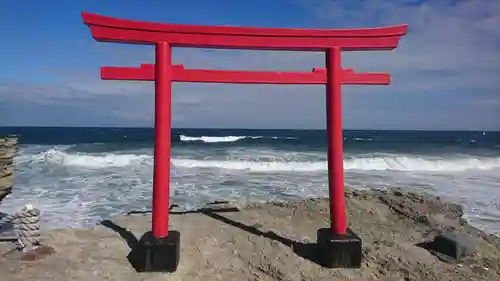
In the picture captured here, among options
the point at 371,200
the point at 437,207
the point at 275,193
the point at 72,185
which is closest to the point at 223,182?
the point at 275,193

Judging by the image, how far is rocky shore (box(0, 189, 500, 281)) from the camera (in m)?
4.18

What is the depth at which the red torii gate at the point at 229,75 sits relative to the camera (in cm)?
416

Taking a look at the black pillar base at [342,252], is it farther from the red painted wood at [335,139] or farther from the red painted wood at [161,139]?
the red painted wood at [161,139]

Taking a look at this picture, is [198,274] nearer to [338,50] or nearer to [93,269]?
[93,269]

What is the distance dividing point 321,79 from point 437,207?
13.6ft

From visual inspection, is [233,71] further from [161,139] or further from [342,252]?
[342,252]

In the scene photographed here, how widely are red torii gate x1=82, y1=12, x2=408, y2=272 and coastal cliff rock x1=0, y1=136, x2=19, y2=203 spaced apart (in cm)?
214

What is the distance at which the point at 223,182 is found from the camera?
12672mm

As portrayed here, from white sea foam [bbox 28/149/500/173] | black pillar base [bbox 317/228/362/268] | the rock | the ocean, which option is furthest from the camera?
white sea foam [bbox 28/149/500/173]

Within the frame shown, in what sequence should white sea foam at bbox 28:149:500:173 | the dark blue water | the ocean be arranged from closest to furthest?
the ocean → white sea foam at bbox 28:149:500:173 → the dark blue water

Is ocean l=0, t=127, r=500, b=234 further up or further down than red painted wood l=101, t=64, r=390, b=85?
further down

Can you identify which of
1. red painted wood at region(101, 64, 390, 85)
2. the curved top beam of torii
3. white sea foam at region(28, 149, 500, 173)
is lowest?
white sea foam at region(28, 149, 500, 173)

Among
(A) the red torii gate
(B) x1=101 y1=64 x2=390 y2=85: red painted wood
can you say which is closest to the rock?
(A) the red torii gate

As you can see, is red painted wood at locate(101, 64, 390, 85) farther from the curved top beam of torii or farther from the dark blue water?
the dark blue water
